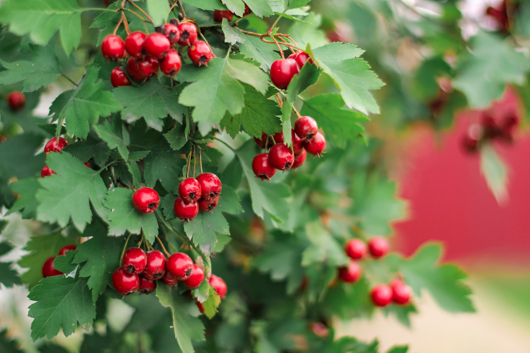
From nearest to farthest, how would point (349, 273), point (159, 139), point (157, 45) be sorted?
point (157, 45) → point (159, 139) → point (349, 273)

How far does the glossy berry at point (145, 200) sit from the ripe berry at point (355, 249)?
0.56 metres

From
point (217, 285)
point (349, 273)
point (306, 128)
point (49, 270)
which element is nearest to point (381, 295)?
point (349, 273)

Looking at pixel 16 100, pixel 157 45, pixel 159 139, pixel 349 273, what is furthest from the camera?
pixel 349 273

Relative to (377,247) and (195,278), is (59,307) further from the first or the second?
(377,247)

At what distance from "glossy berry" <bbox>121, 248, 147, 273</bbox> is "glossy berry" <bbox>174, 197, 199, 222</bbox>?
0.07 metres

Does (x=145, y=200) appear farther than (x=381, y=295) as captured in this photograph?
No

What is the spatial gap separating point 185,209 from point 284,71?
195 mm

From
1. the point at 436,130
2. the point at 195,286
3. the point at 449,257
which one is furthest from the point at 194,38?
the point at 449,257

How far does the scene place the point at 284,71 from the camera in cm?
Result: 42

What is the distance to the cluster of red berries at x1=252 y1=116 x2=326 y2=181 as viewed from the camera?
448 millimetres

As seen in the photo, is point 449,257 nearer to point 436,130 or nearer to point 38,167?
point 436,130

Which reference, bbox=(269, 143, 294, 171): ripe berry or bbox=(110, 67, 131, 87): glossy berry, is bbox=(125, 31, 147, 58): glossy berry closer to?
bbox=(110, 67, 131, 87): glossy berry

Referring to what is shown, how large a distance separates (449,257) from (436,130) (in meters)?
3.26

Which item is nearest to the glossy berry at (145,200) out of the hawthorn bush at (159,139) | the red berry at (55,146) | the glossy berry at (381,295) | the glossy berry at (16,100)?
the hawthorn bush at (159,139)
